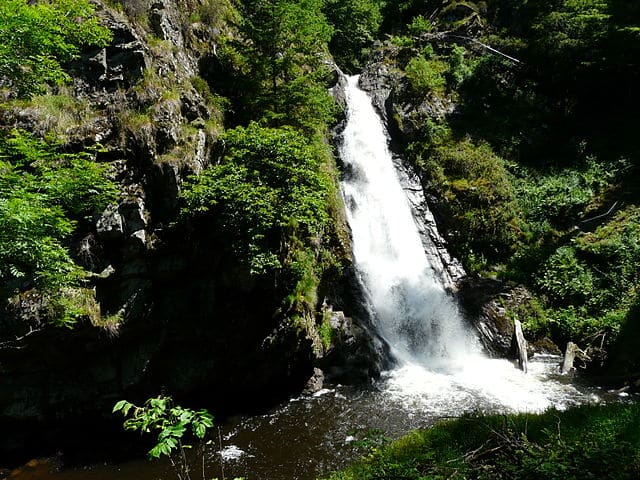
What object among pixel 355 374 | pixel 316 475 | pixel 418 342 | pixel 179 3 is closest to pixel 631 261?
pixel 418 342

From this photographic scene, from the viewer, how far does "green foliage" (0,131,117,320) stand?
18.7ft

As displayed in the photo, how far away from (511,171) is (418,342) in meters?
9.99

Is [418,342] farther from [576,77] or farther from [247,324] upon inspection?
[576,77]

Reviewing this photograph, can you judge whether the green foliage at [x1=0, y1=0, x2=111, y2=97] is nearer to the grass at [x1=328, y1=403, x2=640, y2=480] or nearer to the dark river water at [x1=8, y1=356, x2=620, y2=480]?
the dark river water at [x1=8, y1=356, x2=620, y2=480]

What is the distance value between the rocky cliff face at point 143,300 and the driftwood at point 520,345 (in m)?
6.13

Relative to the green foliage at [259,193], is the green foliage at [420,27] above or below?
above

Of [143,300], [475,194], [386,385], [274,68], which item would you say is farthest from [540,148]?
[143,300]

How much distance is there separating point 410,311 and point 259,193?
733 centimetres

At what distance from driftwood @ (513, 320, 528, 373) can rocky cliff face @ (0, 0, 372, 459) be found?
6128 millimetres

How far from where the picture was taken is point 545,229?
51.4 feet

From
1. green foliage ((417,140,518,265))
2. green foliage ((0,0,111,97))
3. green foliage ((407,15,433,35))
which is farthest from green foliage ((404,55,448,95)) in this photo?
green foliage ((0,0,111,97))

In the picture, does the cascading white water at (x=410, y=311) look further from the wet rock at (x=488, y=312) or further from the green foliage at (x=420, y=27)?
the green foliage at (x=420, y=27)

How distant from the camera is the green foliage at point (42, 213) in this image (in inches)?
224

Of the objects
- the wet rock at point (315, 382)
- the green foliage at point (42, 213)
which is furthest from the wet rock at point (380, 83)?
the green foliage at point (42, 213)
